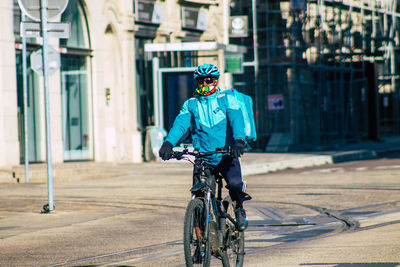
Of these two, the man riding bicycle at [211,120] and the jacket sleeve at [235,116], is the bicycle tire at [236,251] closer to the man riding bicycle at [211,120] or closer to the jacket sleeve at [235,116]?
the man riding bicycle at [211,120]

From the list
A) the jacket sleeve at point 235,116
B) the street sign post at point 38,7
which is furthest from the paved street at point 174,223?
the street sign post at point 38,7

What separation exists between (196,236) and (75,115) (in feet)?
62.8

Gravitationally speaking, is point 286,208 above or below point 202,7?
below

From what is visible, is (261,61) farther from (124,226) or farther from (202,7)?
(124,226)

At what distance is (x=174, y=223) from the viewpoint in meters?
11.3

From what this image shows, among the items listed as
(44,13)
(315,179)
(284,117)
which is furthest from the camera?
(284,117)

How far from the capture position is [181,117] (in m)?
7.25

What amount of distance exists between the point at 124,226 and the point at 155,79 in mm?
15442

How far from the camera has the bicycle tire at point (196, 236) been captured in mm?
6555

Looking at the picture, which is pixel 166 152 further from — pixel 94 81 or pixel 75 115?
pixel 94 81

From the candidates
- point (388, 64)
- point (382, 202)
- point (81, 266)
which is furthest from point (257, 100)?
point (81, 266)

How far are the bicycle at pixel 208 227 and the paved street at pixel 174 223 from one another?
645 mm

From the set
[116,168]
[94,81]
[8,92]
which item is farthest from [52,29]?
[94,81]

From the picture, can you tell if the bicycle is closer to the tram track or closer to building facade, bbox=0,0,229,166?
the tram track
